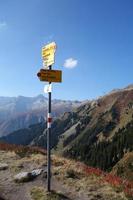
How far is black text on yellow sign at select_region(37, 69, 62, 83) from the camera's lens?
15500 millimetres

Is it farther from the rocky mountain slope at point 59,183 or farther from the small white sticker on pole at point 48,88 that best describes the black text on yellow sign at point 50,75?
the rocky mountain slope at point 59,183

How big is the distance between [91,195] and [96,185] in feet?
4.57

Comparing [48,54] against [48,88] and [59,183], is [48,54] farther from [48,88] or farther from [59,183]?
[59,183]

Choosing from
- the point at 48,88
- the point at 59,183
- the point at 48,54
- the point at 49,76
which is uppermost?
the point at 48,54

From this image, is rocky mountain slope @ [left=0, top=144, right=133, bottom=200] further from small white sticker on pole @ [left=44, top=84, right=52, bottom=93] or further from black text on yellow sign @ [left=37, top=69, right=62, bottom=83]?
black text on yellow sign @ [left=37, top=69, right=62, bottom=83]

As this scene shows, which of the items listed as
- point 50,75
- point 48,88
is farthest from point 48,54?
point 48,88

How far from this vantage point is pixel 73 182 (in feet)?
55.5

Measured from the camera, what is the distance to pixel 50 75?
15.6 m

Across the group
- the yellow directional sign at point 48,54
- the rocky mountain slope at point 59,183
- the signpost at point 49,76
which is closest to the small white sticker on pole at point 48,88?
the signpost at point 49,76

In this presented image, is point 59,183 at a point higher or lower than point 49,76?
lower

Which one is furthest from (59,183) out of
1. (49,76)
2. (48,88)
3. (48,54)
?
(48,54)

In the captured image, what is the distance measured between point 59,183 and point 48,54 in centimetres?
600

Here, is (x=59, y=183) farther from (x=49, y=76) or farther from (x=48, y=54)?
(x=48, y=54)

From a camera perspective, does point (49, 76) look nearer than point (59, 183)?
Yes
